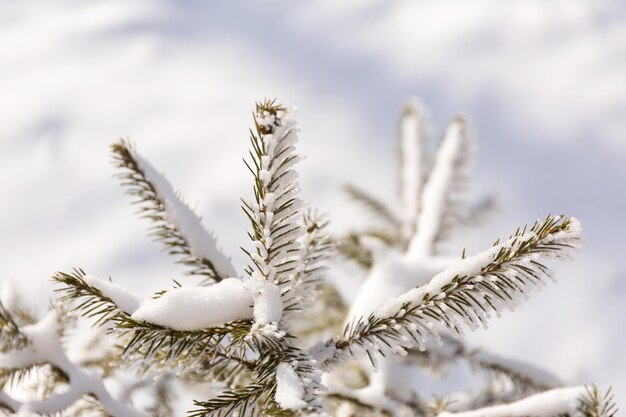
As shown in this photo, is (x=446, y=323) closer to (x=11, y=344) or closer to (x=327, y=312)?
(x=11, y=344)

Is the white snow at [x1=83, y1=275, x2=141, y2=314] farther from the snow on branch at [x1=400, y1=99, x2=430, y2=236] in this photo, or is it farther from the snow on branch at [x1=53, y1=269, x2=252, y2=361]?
the snow on branch at [x1=400, y1=99, x2=430, y2=236]

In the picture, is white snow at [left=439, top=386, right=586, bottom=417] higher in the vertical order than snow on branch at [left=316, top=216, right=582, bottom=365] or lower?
lower

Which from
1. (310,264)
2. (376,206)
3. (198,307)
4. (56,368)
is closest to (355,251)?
(376,206)

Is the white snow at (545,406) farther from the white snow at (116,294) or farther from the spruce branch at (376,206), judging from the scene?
the spruce branch at (376,206)

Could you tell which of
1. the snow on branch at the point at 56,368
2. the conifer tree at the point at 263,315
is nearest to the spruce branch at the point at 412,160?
the conifer tree at the point at 263,315

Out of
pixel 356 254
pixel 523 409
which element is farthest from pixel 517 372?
pixel 356 254

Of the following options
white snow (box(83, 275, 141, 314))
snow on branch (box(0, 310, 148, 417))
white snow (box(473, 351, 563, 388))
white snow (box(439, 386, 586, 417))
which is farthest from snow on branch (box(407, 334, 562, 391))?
white snow (box(83, 275, 141, 314))

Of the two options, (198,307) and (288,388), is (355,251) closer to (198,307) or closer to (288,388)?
(198,307)
